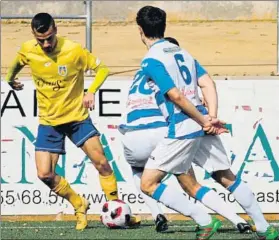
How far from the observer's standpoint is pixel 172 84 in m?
10.5

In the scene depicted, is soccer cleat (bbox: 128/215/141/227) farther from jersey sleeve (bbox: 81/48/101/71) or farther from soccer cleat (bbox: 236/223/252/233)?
jersey sleeve (bbox: 81/48/101/71)

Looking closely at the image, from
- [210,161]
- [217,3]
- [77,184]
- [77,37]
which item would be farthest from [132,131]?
[217,3]

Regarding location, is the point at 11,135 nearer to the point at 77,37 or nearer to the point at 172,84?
the point at 172,84

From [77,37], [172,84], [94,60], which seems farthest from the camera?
[77,37]

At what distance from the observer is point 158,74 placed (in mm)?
10578

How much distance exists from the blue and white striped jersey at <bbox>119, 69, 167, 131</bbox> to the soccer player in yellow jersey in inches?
A: 36.4

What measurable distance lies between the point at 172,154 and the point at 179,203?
40cm

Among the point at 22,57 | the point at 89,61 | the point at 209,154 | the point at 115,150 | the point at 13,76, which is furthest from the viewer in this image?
the point at 115,150

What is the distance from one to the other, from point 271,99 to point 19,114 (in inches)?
105

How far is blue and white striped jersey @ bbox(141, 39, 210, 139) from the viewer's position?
10.7 meters

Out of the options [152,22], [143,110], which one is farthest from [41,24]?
[152,22]

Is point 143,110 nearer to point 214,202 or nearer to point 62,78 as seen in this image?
point 214,202

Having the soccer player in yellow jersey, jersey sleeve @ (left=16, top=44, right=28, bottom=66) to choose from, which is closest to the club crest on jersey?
the soccer player in yellow jersey

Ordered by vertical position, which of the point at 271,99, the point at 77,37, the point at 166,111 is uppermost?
the point at 166,111
